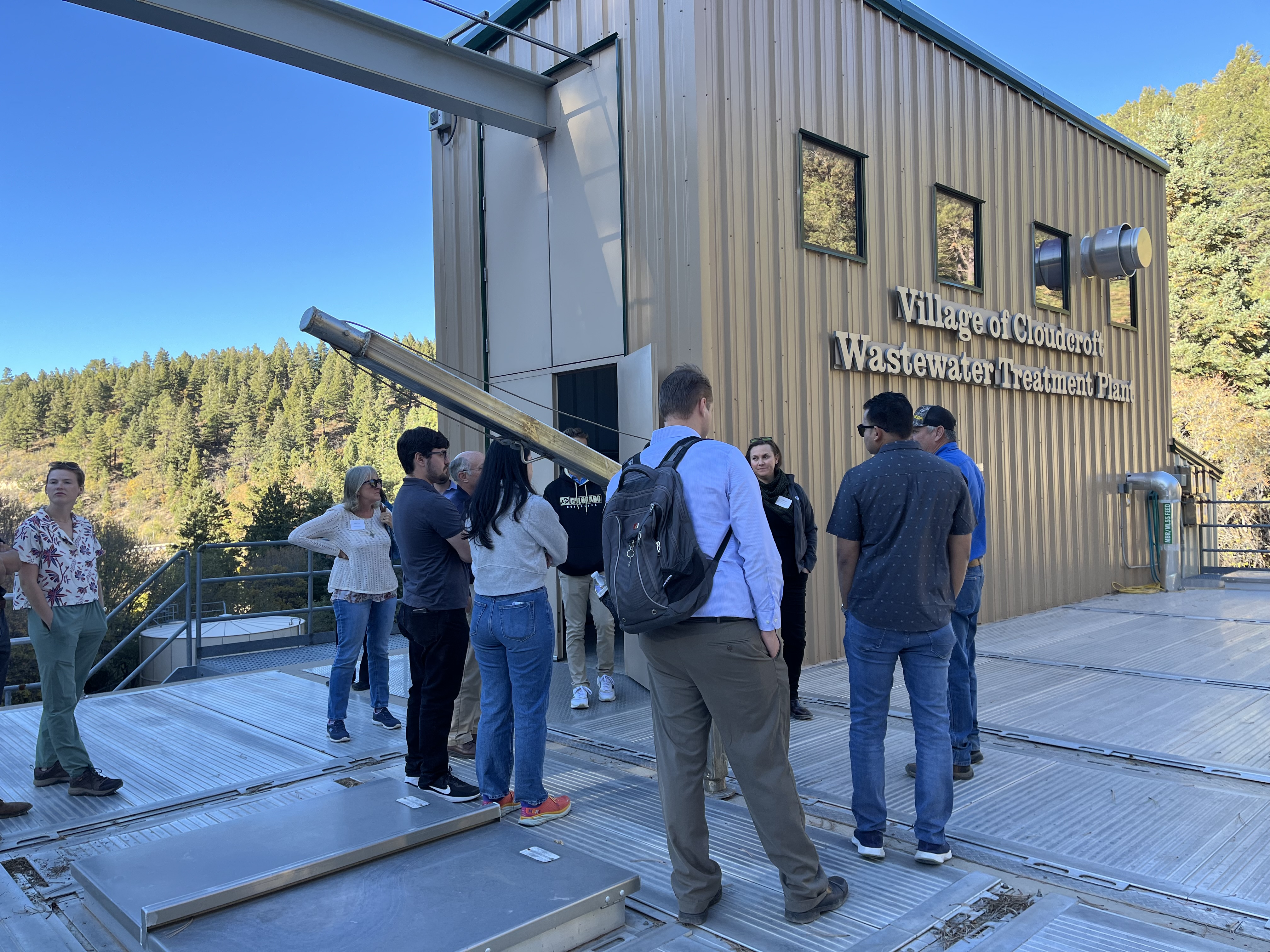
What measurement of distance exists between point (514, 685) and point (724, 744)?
4.27ft

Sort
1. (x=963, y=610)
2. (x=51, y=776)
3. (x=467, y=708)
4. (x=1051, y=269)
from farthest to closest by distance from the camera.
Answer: (x=1051, y=269), (x=467, y=708), (x=51, y=776), (x=963, y=610)

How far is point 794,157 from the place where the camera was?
8117 mm

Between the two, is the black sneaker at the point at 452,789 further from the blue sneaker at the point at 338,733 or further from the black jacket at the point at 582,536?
the black jacket at the point at 582,536

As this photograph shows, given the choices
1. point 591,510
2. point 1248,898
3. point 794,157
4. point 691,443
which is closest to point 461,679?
point 591,510

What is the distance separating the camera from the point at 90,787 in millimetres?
4664

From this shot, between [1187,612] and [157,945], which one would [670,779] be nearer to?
[157,945]

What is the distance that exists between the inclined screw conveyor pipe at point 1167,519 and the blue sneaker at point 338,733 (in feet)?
37.8

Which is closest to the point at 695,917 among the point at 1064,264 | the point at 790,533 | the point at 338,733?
the point at 790,533

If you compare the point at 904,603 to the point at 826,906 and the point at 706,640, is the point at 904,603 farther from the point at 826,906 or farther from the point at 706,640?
the point at 826,906

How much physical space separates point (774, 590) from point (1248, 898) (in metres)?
2.15

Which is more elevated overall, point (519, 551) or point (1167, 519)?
point (519, 551)

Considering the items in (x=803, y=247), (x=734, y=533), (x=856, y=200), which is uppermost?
(x=856, y=200)

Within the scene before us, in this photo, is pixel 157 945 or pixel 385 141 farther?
pixel 385 141

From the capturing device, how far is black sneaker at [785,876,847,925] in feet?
10.2
